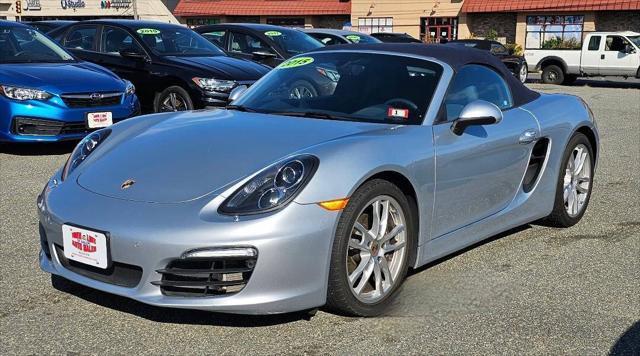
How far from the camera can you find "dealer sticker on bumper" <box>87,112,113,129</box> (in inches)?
301

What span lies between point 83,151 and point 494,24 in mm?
40296

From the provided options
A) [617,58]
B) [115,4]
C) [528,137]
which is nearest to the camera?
[528,137]

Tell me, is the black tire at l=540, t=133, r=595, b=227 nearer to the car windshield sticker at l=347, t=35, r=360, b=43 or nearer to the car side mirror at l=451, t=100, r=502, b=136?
the car side mirror at l=451, t=100, r=502, b=136

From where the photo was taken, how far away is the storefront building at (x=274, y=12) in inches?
1838

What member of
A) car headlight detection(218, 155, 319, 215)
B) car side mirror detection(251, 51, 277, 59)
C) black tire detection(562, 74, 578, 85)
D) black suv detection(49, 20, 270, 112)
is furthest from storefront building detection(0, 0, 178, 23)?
car headlight detection(218, 155, 319, 215)

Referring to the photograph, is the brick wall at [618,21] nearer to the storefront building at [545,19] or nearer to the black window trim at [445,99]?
the storefront building at [545,19]

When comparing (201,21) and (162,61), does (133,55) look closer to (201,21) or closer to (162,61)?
(162,61)

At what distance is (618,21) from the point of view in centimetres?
3784

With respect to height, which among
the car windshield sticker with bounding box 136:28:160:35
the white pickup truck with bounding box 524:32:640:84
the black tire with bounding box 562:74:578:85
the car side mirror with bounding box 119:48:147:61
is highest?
the car windshield sticker with bounding box 136:28:160:35

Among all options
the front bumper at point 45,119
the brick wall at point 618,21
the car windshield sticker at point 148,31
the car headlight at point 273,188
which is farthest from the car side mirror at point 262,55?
the brick wall at point 618,21

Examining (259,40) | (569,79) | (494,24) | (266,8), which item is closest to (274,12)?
(266,8)

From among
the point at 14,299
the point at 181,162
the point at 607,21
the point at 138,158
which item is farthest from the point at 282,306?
the point at 607,21

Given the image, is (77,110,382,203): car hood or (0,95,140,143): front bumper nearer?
(77,110,382,203): car hood

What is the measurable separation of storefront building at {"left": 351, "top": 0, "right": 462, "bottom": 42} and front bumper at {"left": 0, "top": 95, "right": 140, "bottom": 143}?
3723 centimetres
